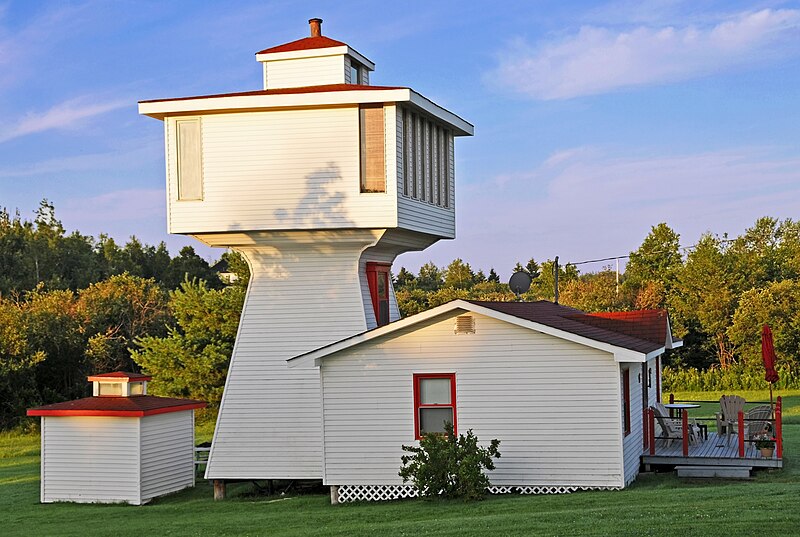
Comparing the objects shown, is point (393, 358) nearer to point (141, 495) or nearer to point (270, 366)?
point (270, 366)

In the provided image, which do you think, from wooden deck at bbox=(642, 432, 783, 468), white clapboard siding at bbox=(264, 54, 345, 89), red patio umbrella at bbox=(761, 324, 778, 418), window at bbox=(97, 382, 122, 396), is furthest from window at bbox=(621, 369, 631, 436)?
window at bbox=(97, 382, 122, 396)

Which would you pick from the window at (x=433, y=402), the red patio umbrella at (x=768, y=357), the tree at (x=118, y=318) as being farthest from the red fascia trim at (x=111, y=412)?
the tree at (x=118, y=318)

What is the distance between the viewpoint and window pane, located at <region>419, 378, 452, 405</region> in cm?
2041

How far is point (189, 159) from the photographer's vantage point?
22969mm

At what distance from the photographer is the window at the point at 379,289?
23.7 meters

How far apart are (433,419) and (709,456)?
209 inches

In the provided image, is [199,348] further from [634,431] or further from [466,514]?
[466,514]

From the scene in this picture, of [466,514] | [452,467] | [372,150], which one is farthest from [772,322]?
[466,514]

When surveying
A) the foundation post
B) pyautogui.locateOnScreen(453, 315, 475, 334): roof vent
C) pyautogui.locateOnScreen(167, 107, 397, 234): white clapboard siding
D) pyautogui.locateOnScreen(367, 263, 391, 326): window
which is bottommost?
the foundation post

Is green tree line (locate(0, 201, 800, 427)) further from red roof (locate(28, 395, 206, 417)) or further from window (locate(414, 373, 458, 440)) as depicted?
window (locate(414, 373, 458, 440))

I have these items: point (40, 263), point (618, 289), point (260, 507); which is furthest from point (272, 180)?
point (40, 263)

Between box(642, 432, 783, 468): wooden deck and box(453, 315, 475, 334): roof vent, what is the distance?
15.4 feet

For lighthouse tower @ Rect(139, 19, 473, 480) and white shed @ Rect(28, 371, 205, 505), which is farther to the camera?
white shed @ Rect(28, 371, 205, 505)

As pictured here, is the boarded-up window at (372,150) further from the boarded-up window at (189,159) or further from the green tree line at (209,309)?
the green tree line at (209,309)
